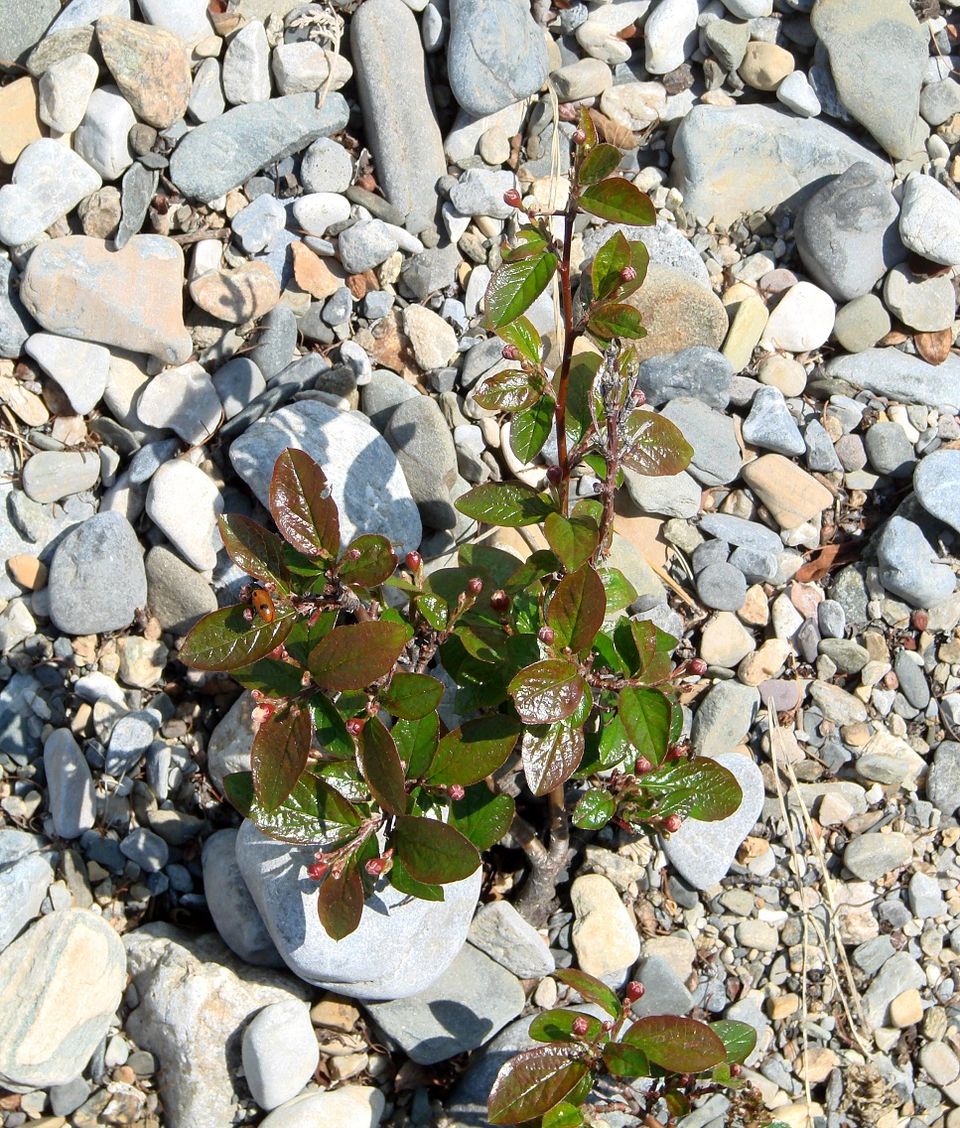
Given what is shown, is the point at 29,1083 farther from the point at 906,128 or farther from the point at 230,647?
the point at 906,128

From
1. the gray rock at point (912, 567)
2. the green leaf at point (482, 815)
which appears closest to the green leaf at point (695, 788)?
the green leaf at point (482, 815)

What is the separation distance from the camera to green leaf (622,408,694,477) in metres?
2.56

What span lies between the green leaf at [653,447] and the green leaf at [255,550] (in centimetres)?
82

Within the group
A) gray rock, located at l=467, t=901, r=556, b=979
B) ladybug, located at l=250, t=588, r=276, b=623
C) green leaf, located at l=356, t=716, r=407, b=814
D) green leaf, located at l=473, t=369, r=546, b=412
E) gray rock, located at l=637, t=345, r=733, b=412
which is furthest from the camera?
gray rock, located at l=637, t=345, r=733, b=412

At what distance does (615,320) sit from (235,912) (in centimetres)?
182

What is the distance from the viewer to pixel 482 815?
2.64 m

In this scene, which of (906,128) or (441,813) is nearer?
(441,813)

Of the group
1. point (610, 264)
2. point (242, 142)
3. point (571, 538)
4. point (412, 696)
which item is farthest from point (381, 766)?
point (242, 142)

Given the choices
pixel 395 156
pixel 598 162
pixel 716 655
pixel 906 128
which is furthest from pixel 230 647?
pixel 906 128

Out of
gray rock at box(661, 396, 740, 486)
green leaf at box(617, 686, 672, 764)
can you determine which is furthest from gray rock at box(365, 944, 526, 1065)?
gray rock at box(661, 396, 740, 486)

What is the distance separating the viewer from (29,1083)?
278cm

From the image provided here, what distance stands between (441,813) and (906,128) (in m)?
2.83

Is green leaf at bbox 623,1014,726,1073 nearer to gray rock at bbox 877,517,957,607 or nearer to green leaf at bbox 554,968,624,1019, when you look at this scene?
green leaf at bbox 554,968,624,1019

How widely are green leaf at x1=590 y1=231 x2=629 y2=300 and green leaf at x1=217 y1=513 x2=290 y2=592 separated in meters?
0.88
